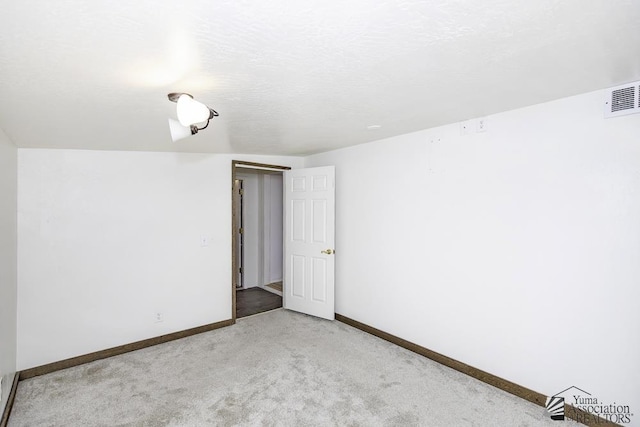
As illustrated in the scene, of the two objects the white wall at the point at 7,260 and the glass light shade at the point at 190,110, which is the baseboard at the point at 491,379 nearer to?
the glass light shade at the point at 190,110

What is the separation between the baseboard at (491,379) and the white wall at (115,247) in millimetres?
2101

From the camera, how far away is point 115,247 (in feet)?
10.8

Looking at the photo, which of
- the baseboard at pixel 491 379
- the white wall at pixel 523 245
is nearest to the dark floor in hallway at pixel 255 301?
the baseboard at pixel 491 379

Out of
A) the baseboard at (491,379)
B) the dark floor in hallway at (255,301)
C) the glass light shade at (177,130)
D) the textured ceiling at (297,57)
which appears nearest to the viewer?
the textured ceiling at (297,57)

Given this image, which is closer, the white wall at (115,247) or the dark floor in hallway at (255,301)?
the white wall at (115,247)

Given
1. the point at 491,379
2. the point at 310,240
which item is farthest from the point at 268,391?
the point at 310,240

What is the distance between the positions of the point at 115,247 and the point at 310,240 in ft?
7.36

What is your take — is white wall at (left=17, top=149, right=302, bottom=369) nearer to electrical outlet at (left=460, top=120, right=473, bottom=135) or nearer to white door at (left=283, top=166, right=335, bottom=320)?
white door at (left=283, top=166, right=335, bottom=320)

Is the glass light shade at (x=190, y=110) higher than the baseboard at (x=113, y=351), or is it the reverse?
the glass light shade at (x=190, y=110)

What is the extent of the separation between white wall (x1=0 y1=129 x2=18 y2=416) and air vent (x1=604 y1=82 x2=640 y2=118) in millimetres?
4153

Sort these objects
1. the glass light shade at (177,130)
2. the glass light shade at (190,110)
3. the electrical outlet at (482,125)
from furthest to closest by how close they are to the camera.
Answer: the electrical outlet at (482,125), the glass light shade at (177,130), the glass light shade at (190,110)

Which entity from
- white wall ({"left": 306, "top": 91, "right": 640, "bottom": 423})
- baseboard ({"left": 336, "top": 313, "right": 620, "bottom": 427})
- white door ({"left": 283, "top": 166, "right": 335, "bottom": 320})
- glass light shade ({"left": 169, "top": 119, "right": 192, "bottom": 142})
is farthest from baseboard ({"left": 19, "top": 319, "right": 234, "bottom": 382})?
glass light shade ({"left": 169, "top": 119, "right": 192, "bottom": 142})

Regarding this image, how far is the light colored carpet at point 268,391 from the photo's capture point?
2.22m

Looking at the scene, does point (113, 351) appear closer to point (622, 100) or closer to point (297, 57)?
point (297, 57)
